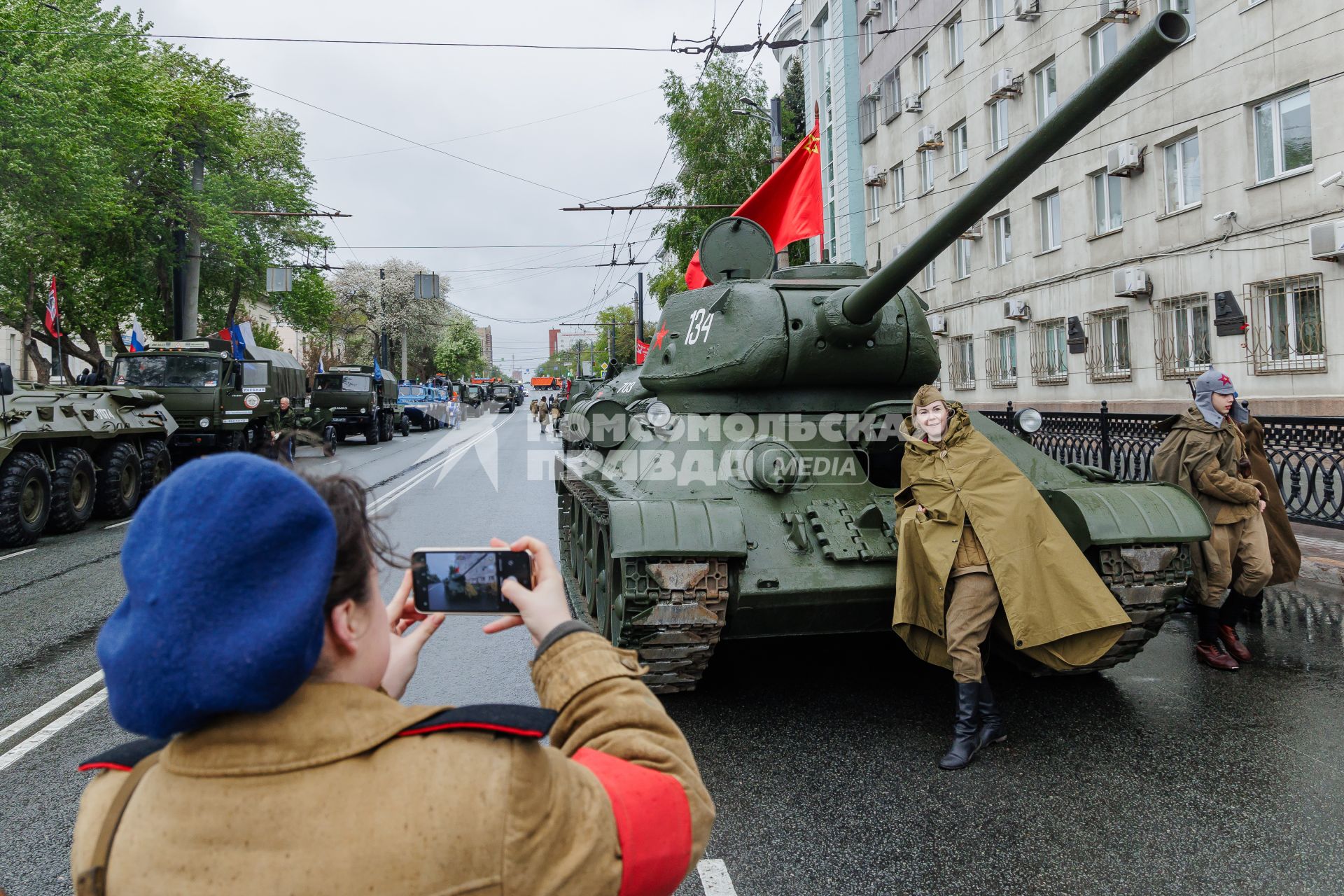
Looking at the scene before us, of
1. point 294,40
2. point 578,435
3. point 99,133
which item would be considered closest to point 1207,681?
point 578,435

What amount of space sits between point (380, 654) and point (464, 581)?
1.00 ft

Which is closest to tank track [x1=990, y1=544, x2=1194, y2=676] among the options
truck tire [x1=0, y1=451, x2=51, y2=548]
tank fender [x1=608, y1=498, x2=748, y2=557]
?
tank fender [x1=608, y1=498, x2=748, y2=557]

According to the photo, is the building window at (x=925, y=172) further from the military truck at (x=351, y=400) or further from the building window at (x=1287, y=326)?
the military truck at (x=351, y=400)

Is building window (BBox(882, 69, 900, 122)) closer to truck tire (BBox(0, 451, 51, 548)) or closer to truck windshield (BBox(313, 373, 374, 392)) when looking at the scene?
truck windshield (BBox(313, 373, 374, 392))

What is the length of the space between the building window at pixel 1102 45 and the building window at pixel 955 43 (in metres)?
4.71

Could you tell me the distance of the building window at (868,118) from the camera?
26.8 m

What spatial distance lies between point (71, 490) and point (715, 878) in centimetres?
1089

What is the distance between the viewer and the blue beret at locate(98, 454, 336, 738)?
102cm

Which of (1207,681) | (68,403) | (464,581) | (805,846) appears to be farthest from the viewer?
(68,403)

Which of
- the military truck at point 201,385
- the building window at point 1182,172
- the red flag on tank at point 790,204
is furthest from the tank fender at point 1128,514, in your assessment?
the military truck at point 201,385

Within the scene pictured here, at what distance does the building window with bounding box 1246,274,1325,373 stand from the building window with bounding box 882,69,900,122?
13387 mm

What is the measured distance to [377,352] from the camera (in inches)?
2404


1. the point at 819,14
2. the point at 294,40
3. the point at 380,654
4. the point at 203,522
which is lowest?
the point at 380,654

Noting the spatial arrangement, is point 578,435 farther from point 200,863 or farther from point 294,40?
point 294,40
